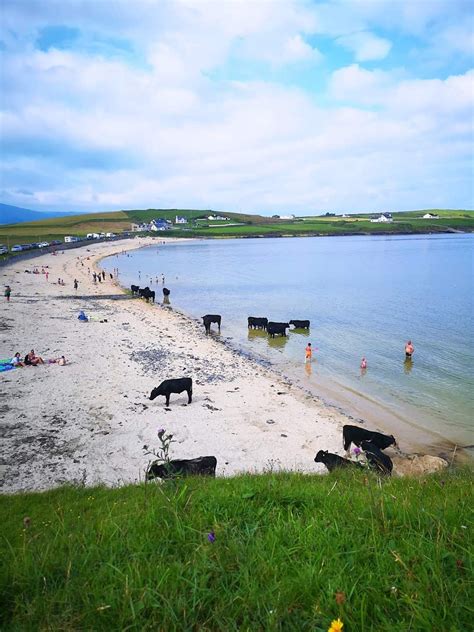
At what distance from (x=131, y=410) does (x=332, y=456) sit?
7841 mm

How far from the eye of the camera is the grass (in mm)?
3008

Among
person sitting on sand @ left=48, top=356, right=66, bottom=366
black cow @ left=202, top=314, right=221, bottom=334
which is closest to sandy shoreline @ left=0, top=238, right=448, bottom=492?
person sitting on sand @ left=48, top=356, right=66, bottom=366

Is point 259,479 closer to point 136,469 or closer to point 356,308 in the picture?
point 136,469

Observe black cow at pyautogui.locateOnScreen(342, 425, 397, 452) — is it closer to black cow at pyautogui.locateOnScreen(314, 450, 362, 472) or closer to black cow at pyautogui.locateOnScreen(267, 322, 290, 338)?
black cow at pyautogui.locateOnScreen(314, 450, 362, 472)

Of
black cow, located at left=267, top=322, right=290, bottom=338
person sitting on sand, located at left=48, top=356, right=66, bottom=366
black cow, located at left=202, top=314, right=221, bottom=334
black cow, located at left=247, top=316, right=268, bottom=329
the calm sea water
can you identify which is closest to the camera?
the calm sea water

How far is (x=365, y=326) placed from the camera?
110ft

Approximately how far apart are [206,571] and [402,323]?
111ft

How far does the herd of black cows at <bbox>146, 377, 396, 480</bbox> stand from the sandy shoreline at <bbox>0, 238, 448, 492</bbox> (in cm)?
56

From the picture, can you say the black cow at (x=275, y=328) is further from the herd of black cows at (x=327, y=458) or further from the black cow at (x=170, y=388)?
the black cow at (x=170, y=388)

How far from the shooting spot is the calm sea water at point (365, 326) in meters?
18.8

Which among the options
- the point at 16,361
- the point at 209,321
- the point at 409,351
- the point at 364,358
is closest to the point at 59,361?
the point at 16,361

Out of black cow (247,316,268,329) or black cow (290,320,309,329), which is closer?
black cow (290,320,309,329)

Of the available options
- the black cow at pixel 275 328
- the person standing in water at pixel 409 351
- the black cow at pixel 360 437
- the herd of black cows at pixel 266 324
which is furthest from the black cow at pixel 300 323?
the black cow at pixel 360 437

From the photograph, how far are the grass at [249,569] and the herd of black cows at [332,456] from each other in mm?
3109
